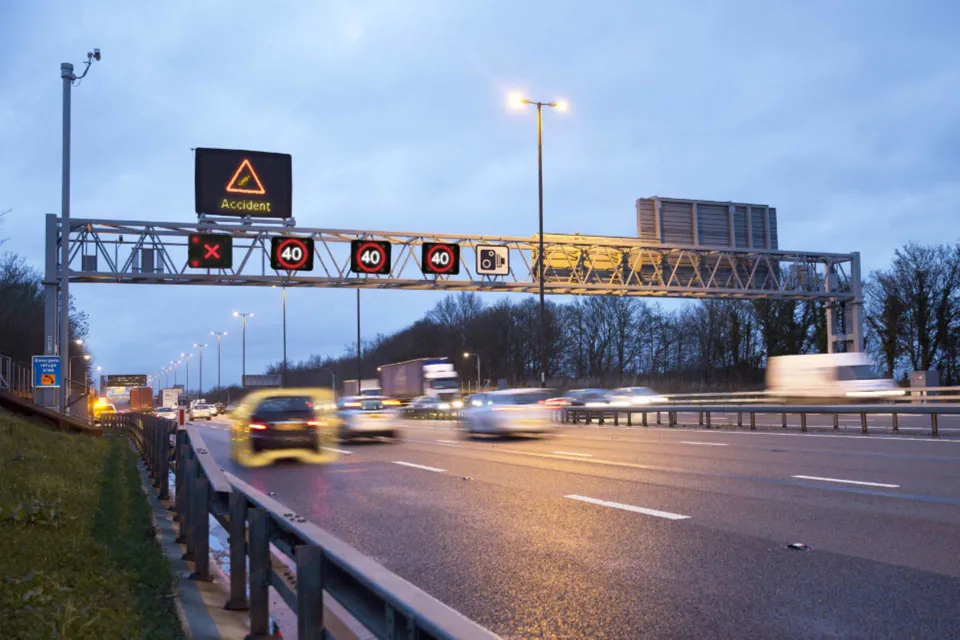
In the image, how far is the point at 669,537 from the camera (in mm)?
8328

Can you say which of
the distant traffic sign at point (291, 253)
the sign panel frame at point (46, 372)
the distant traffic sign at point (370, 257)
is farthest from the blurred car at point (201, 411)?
the sign panel frame at point (46, 372)

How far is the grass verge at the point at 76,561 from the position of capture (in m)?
4.67

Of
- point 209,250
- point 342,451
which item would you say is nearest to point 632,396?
point 209,250

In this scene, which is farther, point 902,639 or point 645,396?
point 645,396

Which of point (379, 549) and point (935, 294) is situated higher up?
point (935, 294)

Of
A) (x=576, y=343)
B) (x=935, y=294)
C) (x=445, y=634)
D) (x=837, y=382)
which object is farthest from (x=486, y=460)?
(x=576, y=343)

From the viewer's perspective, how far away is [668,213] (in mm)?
40188

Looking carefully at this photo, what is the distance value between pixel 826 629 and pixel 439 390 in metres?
58.7

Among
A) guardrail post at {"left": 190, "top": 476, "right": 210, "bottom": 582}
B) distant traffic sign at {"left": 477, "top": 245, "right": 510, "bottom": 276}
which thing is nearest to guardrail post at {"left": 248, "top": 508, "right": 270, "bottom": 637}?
guardrail post at {"left": 190, "top": 476, "right": 210, "bottom": 582}

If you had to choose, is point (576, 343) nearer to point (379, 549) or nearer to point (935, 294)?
point (935, 294)

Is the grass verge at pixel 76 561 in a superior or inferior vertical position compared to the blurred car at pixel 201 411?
superior

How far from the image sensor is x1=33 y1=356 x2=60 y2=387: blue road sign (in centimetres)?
2475

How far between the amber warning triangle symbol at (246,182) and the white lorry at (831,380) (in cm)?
2168

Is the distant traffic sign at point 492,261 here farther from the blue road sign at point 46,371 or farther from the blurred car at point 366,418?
the blue road sign at point 46,371
